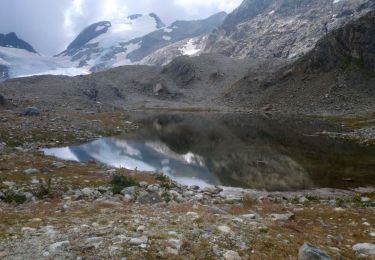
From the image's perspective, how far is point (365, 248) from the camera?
1330 centimetres

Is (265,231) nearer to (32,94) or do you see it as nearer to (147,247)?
(147,247)

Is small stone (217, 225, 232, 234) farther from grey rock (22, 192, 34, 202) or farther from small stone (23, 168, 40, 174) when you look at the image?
small stone (23, 168, 40, 174)

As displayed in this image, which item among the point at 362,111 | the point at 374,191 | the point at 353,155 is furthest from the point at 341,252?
the point at 362,111

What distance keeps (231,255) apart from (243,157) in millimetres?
38721

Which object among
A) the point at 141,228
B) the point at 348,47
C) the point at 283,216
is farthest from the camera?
the point at 348,47

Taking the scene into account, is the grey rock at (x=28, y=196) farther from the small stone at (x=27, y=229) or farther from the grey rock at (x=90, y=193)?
the small stone at (x=27, y=229)

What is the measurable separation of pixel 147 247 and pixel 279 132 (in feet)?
214

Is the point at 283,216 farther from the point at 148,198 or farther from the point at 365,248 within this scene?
the point at 148,198

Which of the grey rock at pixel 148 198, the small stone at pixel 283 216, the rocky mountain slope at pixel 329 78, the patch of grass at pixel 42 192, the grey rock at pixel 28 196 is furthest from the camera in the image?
the rocky mountain slope at pixel 329 78

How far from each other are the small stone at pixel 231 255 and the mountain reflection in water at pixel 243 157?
2403 centimetres

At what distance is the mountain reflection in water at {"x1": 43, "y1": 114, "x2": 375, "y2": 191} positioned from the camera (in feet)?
124

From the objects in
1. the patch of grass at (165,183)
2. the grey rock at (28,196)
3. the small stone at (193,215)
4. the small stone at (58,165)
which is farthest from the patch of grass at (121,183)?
the small stone at (193,215)

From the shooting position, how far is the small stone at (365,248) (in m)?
13.0

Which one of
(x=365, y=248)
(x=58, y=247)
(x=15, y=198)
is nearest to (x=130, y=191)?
(x=15, y=198)
